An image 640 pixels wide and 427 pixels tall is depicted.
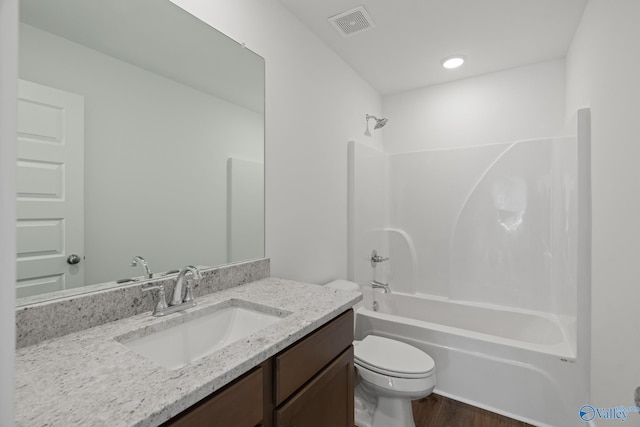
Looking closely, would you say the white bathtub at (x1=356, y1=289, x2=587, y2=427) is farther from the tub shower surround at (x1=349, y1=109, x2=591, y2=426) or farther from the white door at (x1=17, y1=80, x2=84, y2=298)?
the white door at (x1=17, y1=80, x2=84, y2=298)

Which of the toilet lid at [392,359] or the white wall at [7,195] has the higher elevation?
the white wall at [7,195]

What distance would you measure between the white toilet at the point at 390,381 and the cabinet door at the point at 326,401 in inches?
14.9

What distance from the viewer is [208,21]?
4.40ft

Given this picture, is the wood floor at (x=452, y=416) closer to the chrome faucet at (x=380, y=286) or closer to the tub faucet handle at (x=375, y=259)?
the chrome faucet at (x=380, y=286)

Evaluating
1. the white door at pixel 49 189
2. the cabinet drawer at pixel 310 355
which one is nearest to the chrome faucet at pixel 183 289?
the white door at pixel 49 189

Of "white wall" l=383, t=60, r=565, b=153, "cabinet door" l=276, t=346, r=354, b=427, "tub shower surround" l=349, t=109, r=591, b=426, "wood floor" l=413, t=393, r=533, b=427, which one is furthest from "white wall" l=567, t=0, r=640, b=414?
"cabinet door" l=276, t=346, r=354, b=427

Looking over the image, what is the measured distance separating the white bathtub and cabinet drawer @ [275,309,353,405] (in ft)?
3.50

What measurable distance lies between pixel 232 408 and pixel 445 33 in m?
2.43

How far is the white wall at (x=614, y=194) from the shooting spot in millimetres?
1143

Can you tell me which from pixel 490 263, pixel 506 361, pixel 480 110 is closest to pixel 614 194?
pixel 506 361

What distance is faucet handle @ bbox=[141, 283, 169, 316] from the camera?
104cm

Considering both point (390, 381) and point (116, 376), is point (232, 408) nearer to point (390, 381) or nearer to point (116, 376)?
point (116, 376)

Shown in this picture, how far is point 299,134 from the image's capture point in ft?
6.22

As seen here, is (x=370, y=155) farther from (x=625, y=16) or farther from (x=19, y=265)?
(x=19, y=265)
